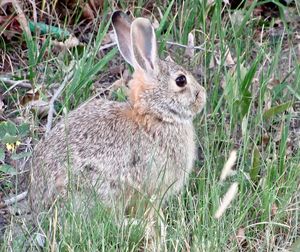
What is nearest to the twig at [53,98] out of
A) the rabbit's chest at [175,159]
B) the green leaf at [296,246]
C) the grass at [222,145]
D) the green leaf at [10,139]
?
the grass at [222,145]

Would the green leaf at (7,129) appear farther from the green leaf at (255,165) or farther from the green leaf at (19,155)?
the green leaf at (255,165)

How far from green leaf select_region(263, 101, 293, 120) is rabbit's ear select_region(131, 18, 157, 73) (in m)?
0.67

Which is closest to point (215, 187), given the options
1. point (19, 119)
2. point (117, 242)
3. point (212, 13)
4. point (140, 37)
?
point (117, 242)

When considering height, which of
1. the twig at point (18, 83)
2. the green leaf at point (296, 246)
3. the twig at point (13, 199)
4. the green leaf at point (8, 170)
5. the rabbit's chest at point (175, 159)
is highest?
the twig at point (18, 83)

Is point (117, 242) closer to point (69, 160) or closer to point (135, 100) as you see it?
point (69, 160)

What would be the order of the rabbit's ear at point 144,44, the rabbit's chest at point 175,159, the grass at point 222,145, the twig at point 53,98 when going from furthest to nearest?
the twig at point 53,98 → the rabbit's ear at point 144,44 → the rabbit's chest at point 175,159 → the grass at point 222,145

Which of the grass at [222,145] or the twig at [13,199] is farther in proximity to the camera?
the twig at [13,199]

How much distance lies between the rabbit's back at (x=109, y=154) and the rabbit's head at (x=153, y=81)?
64mm

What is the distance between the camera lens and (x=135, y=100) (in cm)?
491

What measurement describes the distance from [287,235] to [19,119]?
1715 millimetres

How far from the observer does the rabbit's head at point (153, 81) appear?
4871mm

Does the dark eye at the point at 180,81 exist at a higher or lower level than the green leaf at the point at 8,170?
higher

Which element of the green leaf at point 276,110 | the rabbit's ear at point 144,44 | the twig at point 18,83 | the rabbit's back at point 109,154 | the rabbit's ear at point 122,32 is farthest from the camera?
the twig at point 18,83

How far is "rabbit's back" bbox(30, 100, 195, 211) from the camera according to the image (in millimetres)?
4566
